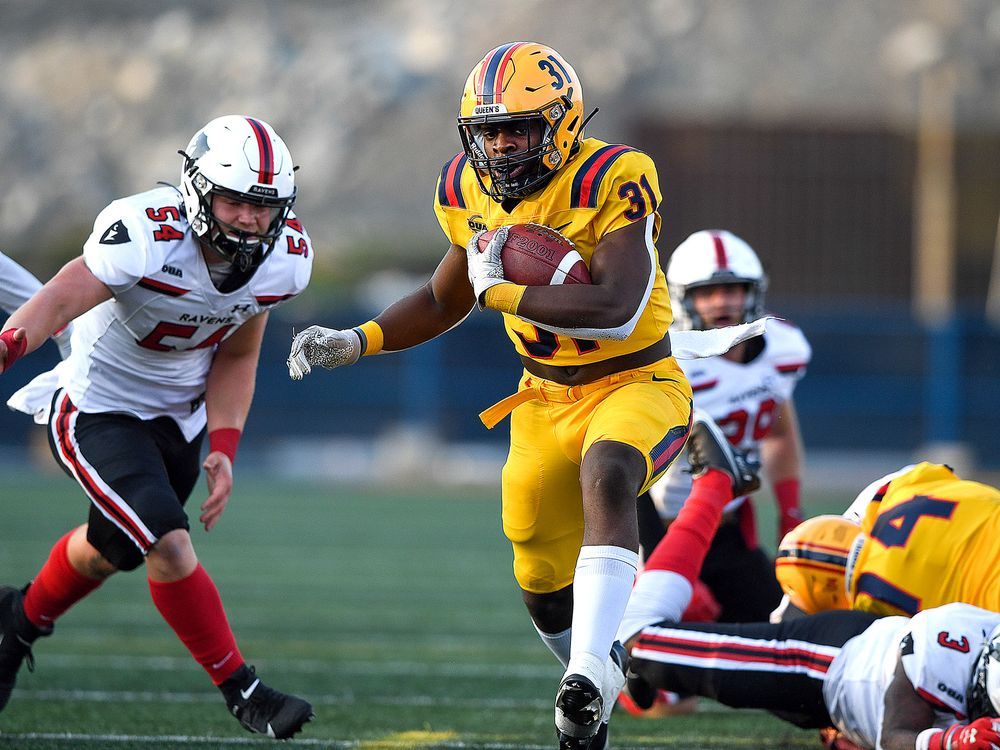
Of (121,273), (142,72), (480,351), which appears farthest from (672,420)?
(142,72)

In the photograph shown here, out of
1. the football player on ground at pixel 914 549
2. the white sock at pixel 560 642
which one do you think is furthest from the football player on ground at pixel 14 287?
the football player on ground at pixel 914 549

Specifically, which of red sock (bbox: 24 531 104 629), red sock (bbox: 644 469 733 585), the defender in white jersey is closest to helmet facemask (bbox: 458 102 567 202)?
red sock (bbox: 644 469 733 585)

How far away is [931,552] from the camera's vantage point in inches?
152

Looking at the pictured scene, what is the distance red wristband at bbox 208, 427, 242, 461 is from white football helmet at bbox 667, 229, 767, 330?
68.5 inches

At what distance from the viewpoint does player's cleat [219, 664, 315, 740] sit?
153 inches

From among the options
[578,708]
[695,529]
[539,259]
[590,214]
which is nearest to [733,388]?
[695,529]

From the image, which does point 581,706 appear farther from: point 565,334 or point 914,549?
point 914,549

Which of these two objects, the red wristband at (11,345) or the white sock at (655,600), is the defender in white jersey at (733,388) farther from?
the red wristband at (11,345)

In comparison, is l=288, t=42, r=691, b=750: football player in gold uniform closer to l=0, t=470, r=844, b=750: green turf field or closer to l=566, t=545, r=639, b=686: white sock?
l=566, t=545, r=639, b=686: white sock

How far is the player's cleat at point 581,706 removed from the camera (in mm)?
3238

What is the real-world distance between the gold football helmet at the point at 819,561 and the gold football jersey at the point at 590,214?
781 millimetres

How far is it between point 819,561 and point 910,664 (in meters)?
0.65

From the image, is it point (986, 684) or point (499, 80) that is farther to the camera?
point (499, 80)

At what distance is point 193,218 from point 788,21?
22.7 m
